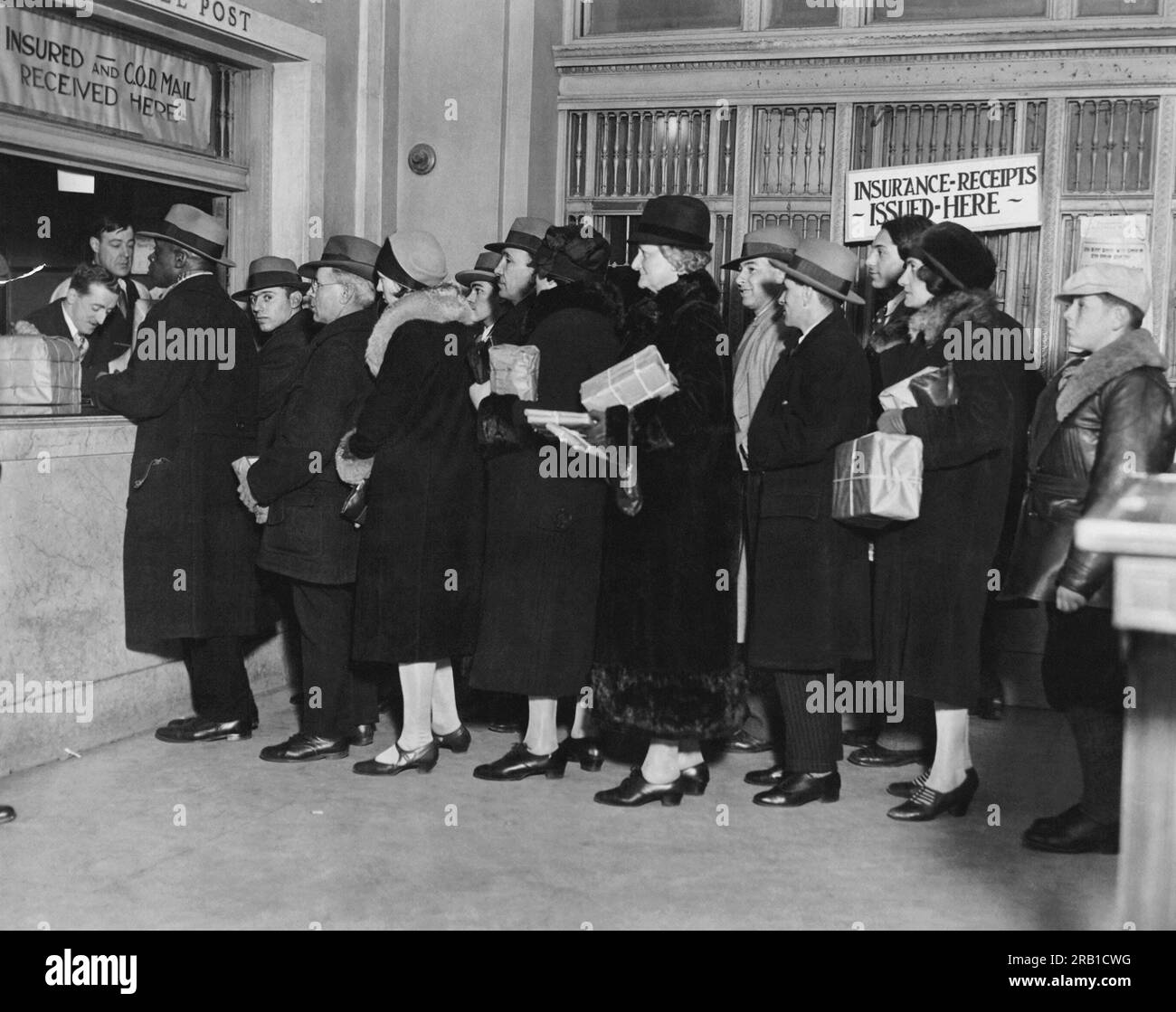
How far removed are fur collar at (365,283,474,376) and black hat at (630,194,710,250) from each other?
2.41 ft

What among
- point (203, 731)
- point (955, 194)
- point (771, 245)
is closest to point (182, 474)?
point (203, 731)

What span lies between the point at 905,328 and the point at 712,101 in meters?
2.75

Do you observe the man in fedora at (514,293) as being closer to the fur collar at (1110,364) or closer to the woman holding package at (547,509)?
the woman holding package at (547,509)

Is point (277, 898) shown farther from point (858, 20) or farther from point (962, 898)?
point (858, 20)

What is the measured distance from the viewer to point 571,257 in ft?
16.8

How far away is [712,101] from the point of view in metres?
7.68

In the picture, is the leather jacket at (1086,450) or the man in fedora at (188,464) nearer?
the leather jacket at (1086,450)

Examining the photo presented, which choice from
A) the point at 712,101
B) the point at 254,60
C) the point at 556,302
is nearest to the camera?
the point at 556,302

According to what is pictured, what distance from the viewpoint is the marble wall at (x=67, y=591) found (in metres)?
5.23

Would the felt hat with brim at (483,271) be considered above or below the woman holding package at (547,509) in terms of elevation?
above

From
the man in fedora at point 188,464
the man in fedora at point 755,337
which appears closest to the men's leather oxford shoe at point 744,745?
the man in fedora at point 755,337

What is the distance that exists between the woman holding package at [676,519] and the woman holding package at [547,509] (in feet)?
0.69
